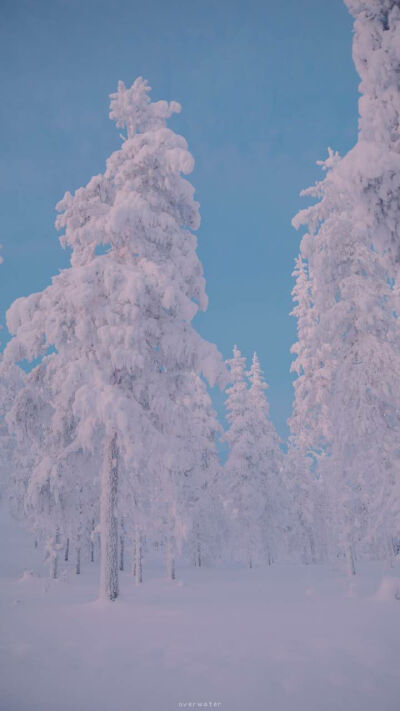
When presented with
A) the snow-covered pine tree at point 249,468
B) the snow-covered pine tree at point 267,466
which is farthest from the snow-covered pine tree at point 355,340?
the snow-covered pine tree at point 267,466

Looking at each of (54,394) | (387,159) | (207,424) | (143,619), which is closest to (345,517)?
(207,424)

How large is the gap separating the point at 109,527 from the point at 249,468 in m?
19.5

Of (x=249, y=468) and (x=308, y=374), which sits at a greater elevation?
(x=308, y=374)

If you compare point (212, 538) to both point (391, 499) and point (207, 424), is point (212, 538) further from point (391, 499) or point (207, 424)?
point (391, 499)

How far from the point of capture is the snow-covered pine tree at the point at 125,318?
10.5 meters

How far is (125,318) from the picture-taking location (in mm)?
11289

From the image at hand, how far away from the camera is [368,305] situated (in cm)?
1360

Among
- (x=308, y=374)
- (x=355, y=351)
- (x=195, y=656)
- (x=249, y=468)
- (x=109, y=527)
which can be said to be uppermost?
(x=308, y=374)

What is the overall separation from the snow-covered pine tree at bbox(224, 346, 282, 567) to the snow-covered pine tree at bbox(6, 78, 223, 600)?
17.3m

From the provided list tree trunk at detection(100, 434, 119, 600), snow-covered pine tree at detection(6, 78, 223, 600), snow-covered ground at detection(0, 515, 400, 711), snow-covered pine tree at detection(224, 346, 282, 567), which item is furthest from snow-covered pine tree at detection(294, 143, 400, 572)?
snow-covered pine tree at detection(224, 346, 282, 567)

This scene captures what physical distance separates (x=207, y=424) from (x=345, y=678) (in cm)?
2209

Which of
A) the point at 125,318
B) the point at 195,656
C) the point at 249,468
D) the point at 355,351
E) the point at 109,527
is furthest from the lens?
the point at 249,468

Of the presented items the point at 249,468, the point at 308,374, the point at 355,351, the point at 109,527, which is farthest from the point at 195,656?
the point at 249,468

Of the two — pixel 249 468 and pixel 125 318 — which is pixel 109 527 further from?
pixel 249 468
